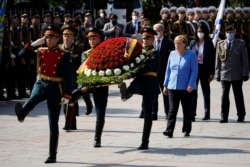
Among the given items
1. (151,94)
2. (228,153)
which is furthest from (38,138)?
(228,153)

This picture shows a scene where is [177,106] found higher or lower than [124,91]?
lower

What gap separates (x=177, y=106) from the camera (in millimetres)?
15398

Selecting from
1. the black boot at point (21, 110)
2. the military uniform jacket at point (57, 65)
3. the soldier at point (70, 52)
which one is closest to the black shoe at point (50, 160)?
the black boot at point (21, 110)

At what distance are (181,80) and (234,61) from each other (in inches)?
108

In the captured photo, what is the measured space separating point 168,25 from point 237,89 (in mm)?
11987

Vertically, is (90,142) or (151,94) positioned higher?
(151,94)

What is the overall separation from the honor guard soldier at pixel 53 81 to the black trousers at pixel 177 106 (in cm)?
281

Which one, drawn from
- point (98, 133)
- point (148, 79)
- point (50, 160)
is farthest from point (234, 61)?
point (50, 160)

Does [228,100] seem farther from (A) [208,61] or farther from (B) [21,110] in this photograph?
(B) [21,110]

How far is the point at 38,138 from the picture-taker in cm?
1532

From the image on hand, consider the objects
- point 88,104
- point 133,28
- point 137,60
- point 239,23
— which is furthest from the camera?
point 239,23

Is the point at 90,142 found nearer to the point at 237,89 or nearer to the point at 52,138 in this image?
the point at 52,138

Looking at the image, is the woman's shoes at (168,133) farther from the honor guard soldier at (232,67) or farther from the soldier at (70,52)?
the honor guard soldier at (232,67)

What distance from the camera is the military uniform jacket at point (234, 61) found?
17.8 metres
